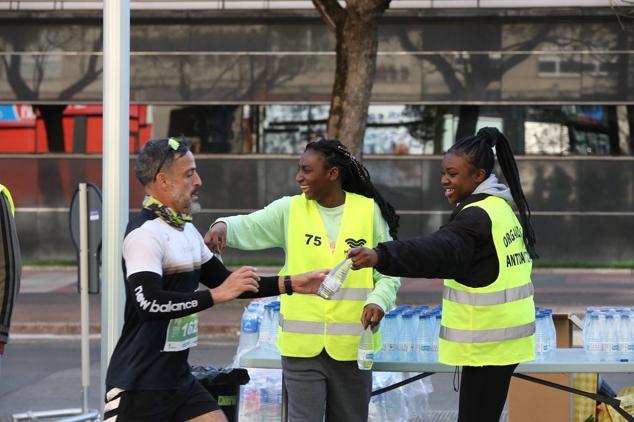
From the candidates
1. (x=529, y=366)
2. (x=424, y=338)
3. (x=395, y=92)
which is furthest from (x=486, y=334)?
(x=395, y=92)

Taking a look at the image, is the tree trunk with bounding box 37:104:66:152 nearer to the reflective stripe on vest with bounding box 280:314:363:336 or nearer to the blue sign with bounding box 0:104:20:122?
the blue sign with bounding box 0:104:20:122

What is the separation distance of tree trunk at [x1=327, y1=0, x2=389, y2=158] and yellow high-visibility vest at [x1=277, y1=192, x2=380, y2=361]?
9.23 meters

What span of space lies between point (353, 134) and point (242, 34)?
657 cm

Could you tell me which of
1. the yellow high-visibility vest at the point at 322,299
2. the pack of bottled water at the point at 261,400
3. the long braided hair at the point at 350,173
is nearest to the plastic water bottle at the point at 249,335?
the pack of bottled water at the point at 261,400

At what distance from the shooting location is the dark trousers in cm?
500

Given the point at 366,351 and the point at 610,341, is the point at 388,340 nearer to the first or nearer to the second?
the point at 366,351

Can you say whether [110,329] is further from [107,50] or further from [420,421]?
[420,421]

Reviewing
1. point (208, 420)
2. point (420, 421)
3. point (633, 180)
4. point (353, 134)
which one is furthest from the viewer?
point (633, 180)

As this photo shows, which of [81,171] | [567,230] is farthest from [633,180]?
[81,171]

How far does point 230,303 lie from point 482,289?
11.1m

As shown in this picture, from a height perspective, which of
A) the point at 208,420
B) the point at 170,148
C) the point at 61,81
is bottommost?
the point at 208,420

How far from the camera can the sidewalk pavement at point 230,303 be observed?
14.0 meters

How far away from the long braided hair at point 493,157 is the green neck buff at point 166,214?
→ 1.41 meters

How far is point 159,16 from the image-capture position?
67.6 feet
